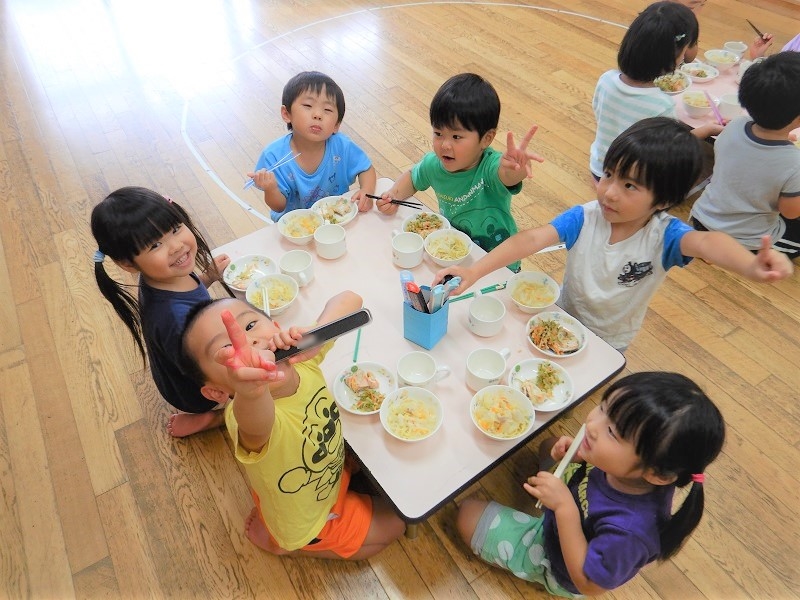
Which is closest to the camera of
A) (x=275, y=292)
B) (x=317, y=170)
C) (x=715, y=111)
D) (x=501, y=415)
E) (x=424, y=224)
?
(x=501, y=415)

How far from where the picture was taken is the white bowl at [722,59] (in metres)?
3.26

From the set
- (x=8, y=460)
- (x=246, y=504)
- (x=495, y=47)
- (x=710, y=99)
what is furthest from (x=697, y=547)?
(x=495, y=47)

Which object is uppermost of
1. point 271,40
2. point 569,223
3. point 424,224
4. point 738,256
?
point 738,256

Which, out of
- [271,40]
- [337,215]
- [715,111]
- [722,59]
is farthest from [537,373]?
[271,40]

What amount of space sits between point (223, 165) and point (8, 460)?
2294mm

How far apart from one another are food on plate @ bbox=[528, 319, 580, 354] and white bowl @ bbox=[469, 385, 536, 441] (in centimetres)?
21

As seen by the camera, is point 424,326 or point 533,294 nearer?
point 424,326

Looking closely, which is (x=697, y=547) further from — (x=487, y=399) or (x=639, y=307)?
(x=487, y=399)

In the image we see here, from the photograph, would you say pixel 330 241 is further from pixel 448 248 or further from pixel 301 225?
pixel 448 248

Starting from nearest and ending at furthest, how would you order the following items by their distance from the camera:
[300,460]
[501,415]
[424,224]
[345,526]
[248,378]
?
[248,378]
[300,460]
[501,415]
[345,526]
[424,224]

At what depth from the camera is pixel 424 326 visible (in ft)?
5.20

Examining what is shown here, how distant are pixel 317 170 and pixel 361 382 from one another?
Result: 1245mm

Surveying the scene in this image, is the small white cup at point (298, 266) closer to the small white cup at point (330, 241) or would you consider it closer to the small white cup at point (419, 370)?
the small white cup at point (330, 241)

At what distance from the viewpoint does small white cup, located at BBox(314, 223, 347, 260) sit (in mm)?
1922
